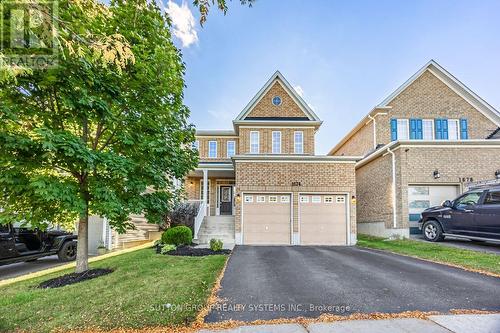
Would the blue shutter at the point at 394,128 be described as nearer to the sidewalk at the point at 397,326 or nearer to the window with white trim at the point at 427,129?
the window with white trim at the point at 427,129

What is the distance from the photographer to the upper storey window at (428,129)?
16344 millimetres

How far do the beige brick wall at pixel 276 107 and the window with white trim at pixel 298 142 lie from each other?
1256 millimetres

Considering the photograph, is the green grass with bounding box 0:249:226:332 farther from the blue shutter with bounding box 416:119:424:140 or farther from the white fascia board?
the blue shutter with bounding box 416:119:424:140

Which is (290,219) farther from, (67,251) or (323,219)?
(67,251)

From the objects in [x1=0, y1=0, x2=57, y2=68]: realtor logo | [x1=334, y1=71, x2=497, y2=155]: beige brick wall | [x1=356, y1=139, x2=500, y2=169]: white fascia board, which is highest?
[x1=334, y1=71, x2=497, y2=155]: beige brick wall

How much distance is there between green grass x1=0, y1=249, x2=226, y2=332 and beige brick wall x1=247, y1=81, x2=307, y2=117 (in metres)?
12.6

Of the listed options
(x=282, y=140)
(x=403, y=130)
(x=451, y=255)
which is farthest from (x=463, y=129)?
(x=451, y=255)

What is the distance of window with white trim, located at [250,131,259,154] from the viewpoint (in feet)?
55.8

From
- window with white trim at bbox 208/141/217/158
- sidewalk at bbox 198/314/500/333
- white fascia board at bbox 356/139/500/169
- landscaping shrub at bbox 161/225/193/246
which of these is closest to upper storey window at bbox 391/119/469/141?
white fascia board at bbox 356/139/500/169

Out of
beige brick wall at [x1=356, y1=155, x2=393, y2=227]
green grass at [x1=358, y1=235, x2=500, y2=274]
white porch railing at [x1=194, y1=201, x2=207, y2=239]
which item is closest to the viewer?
green grass at [x1=358, y1=235, x2=500, y2=274]

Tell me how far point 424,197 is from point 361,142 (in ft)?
23.9

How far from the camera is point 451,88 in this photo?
16891 mm

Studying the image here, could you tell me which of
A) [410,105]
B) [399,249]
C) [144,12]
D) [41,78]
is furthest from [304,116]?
[41,78]

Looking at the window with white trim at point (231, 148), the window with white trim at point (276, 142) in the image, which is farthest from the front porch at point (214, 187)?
the window with white trim at point (276, 142)
